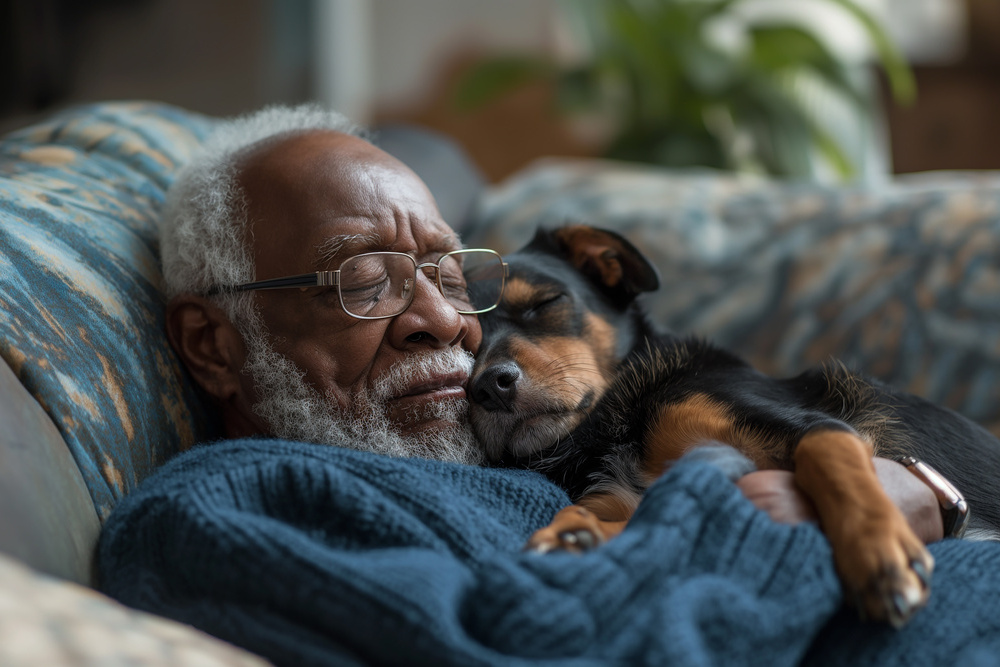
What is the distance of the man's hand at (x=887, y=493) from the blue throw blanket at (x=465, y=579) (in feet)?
0.31

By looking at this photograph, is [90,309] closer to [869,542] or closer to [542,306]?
[542,306]

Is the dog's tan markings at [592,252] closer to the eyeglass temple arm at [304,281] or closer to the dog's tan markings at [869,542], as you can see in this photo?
the eyeglass temple arm at [304,281]

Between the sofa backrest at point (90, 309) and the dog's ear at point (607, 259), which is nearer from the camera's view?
the sofa backrest at point (90, 309)

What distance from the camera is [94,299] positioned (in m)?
1.38

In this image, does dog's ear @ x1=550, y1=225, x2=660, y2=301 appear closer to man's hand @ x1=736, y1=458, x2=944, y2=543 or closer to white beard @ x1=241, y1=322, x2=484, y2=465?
white beard @ x1=241, y1=322, x2=484, y2=465

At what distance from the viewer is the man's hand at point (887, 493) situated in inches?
43.6

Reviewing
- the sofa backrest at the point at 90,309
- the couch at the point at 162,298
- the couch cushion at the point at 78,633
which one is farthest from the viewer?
the sofa backrest at the point at 90,309

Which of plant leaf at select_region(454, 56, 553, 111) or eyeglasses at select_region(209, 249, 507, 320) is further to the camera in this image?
plant leaf at select_region(454, 56, 553, 111)

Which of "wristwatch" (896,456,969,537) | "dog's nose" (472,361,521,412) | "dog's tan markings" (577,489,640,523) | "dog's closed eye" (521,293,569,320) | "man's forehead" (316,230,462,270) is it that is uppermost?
"man's forehead" (316,230,462,270)

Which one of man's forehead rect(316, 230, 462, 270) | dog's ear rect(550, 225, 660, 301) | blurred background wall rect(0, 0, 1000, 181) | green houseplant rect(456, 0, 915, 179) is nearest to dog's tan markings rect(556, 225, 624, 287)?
dog's ear rect(550, 225, 660, 301)

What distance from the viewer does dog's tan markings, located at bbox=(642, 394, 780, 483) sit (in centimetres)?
140

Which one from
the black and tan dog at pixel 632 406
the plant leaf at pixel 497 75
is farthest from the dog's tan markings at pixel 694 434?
the plant leaf at pixel 497 75

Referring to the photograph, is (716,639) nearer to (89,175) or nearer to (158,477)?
(158,477)

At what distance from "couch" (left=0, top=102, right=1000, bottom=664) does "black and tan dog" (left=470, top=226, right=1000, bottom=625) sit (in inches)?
20.9
